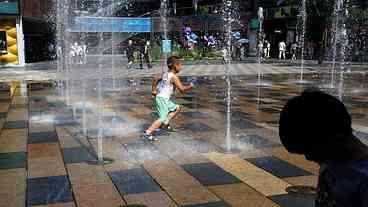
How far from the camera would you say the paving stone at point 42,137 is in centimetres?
843

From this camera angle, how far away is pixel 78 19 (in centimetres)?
4256

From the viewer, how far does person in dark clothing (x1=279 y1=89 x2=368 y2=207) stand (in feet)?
5.35

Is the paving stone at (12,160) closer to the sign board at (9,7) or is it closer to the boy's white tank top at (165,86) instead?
the boy's white tank top at (165,86)

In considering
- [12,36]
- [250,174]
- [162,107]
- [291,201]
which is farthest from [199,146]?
[12,36]

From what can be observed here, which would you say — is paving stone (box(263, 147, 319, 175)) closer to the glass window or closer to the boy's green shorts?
the boy's green shorts

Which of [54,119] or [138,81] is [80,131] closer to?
[54,119]

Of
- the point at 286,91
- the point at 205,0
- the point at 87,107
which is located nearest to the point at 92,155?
the point at 87,107

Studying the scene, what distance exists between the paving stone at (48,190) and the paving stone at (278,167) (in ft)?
7.89

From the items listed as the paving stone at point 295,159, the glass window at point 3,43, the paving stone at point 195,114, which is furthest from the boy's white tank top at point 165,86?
the glass window at point 3,43

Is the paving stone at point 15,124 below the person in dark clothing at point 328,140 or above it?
below

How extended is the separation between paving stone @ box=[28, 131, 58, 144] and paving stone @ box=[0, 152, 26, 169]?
0.83 m

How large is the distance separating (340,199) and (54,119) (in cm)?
948

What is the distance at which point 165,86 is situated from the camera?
8289 mm

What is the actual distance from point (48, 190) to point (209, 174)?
1.84 m
